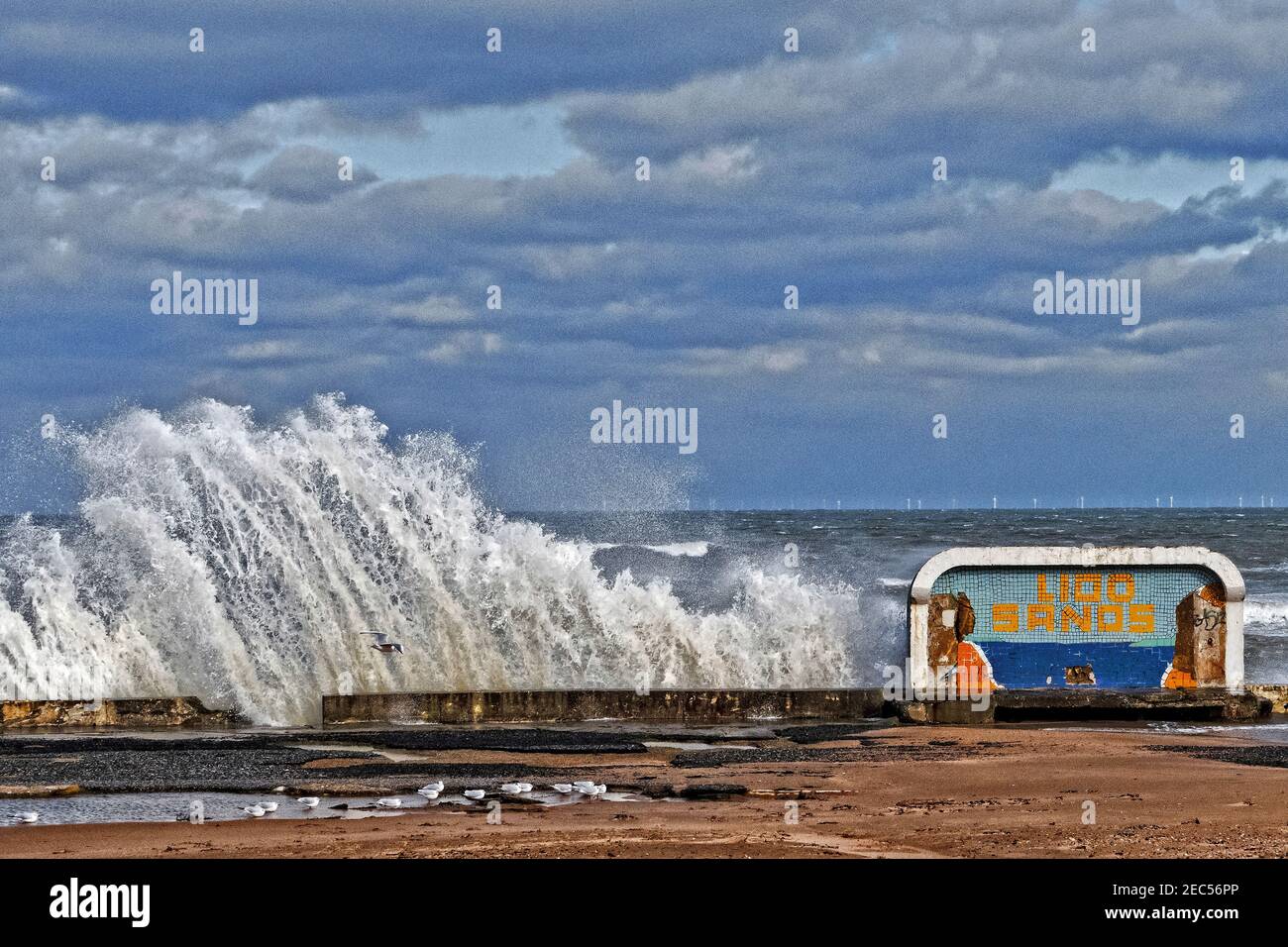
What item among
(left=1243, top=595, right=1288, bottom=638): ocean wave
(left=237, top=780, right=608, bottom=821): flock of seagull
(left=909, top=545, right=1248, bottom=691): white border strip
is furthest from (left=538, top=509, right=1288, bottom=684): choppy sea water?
(left=237, top=780, right=608, bottom=821): flock of seagull

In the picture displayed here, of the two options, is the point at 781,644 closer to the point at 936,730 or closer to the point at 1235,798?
the point at 936,730

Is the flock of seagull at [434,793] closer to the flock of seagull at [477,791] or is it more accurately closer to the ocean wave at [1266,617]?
the flock of seagull at [477,791]

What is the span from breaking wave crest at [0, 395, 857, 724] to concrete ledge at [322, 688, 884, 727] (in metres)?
2.78

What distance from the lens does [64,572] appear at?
24.7 metres

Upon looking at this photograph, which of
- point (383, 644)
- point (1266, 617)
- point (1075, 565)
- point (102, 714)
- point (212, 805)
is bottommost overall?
point (212, 805)

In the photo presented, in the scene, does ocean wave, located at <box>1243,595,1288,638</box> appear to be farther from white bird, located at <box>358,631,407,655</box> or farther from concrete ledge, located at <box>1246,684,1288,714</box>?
white bird, located at <box>358,631,407,655</box>

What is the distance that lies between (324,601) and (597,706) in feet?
22.4

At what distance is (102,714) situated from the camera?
18672 mm

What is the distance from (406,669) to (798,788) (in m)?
12.0

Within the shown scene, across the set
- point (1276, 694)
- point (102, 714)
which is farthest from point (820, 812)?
point (1276, 694)

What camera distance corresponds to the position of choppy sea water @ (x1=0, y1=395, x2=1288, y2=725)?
23.3 meters

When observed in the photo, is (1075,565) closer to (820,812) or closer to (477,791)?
(820,812)

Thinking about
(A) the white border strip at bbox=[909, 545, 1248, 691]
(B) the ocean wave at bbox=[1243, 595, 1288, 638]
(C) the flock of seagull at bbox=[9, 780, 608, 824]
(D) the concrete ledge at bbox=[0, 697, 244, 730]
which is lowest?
(C) the flock of seagull at bbox=[9, 780, 608, 824]

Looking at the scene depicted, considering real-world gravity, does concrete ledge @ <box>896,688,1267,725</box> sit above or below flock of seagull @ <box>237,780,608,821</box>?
above
